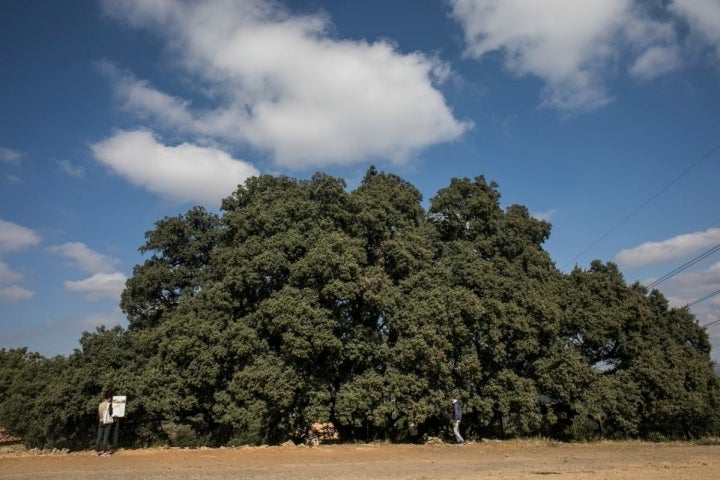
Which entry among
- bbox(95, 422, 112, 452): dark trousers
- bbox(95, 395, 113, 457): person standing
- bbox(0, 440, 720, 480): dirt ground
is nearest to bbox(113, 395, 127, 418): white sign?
bbox(95, 395, 113, 457): person standing

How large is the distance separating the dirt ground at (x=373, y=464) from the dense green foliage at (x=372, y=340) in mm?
2323

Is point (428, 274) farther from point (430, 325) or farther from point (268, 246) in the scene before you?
point (268, 246)

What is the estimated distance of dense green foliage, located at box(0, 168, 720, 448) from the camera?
60.4 ft

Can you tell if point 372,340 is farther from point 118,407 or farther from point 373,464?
point 118,407

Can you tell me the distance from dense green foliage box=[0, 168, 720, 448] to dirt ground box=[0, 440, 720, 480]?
7.62 feet

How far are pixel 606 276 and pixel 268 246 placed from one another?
17.9 meters

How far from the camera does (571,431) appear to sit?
867 inches

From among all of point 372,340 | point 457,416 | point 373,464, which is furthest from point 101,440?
point 457,416

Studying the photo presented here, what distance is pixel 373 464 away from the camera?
13.3 metres

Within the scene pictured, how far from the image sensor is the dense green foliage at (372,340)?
18406 mm

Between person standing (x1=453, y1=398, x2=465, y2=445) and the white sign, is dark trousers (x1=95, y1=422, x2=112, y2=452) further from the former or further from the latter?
person standing (x1=453, y1=398, x2=465, y2=445)

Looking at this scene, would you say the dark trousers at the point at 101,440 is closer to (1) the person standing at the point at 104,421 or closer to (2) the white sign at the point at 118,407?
(1) the person standing at the point at 104,421

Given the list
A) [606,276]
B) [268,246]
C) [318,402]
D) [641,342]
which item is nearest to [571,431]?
[641,342]

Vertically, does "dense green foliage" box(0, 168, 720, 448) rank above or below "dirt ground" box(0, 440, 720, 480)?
above
